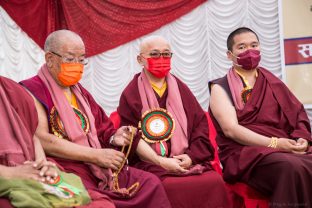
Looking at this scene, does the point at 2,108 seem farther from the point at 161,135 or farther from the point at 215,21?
the point at 215,21

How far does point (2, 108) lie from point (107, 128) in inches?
34.4

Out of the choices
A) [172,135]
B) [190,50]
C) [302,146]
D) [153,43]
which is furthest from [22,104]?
[190,50]

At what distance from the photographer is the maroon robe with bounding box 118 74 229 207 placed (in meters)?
3.12

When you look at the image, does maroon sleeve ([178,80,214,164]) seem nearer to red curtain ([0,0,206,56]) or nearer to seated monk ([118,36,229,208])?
seated monk ([118,36,229,208])

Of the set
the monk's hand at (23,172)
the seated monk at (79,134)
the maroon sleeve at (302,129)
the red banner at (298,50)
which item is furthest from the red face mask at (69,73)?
the red banner at (298,50)

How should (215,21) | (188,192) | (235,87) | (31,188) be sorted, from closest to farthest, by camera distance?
(31,188)
(188,192)
(235,87)
(215,21)

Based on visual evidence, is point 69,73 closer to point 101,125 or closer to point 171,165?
point 101,125

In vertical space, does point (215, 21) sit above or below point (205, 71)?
above

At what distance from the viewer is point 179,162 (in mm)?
3305

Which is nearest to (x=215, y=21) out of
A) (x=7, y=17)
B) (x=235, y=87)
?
(x=7, y=17)

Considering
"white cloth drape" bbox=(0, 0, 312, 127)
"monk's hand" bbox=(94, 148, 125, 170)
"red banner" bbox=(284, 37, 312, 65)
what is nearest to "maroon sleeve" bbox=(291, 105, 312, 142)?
"monk's hand" bbox=(94, 148, 125, 170)

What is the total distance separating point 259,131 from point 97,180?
1145 mm

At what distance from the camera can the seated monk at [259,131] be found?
9.88 ft

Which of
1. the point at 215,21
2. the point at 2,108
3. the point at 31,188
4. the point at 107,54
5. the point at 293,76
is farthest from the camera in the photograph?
the point at 107,54
